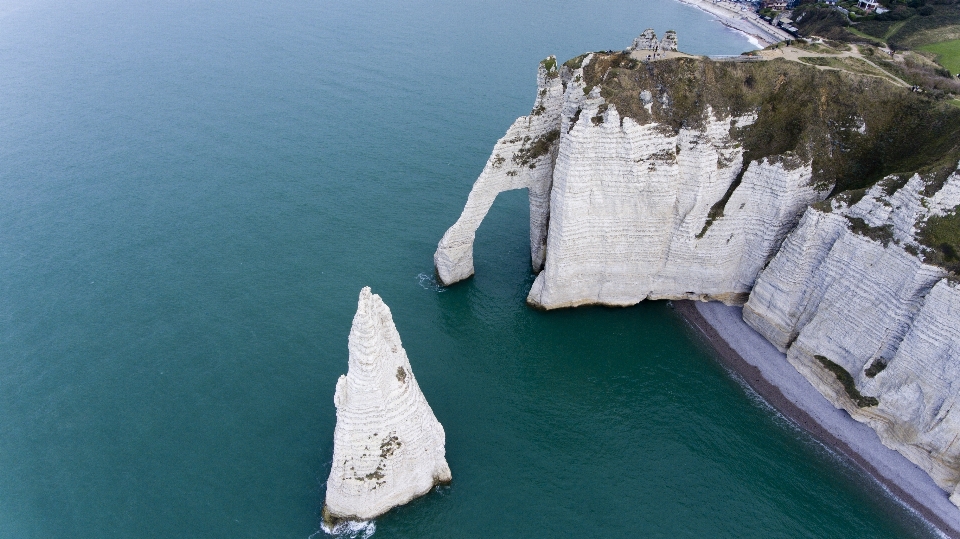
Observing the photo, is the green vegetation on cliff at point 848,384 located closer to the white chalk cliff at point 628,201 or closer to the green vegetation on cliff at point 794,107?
the white chalk cliff at point 628,201

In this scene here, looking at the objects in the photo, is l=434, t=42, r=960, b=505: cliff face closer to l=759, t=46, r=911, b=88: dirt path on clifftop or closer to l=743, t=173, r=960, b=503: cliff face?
l=743, t=173, r=960, b=503: cliff face

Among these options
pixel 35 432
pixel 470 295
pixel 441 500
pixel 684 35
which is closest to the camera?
pixel 441 500

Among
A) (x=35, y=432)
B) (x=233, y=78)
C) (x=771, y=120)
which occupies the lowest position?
(x=35, y=432)

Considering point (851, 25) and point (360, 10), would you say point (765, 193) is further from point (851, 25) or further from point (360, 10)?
point (360, 10)

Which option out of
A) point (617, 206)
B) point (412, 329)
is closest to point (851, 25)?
point (617, 206)

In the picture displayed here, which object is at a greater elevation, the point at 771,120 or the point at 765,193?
the point at 771,120

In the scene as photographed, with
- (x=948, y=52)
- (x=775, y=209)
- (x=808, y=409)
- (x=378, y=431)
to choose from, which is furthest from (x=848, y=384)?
(x=948, y=52)
